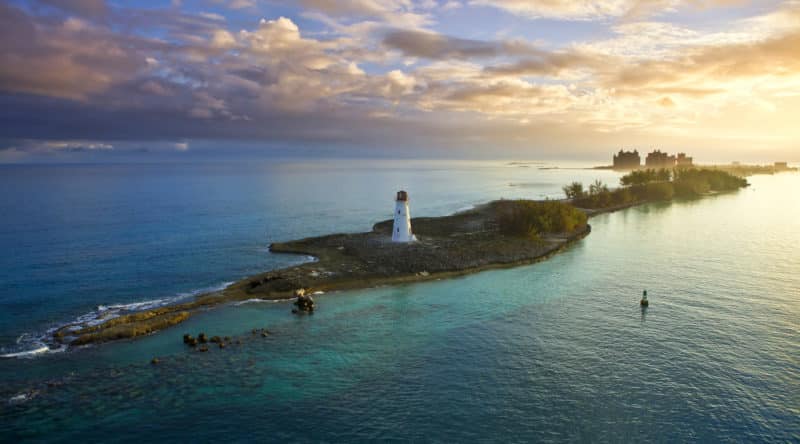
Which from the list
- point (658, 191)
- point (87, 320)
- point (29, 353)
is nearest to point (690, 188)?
point (658, 191)

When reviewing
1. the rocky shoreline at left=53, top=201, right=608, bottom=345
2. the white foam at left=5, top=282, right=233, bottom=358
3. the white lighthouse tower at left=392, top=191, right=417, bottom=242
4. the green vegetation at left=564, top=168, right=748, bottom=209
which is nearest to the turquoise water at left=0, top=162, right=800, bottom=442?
the white foam at left=5, top=282, right=233, bottom=358

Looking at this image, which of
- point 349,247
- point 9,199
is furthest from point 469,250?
point 9,199

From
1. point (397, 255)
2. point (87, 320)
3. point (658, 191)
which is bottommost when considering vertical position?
point (87, 320)

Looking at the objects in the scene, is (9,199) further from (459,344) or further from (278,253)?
(459,344)

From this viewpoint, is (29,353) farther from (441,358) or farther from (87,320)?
(441,358)

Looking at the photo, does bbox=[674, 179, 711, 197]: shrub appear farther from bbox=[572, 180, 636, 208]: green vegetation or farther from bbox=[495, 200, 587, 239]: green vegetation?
bbox=[495, 200, 587, 239]: green vegetation

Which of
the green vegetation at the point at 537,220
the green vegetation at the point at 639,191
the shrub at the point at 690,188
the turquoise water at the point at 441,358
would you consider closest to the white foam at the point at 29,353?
the turquoise water at the point at 441,358

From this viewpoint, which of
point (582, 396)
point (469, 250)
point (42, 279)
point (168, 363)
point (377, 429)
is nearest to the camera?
point (377, 429)
